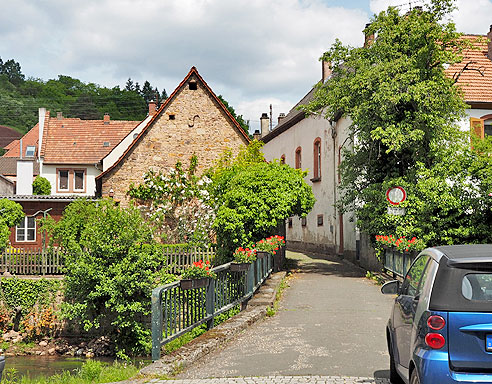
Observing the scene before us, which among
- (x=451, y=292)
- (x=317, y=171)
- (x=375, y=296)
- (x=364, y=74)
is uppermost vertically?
(x=364, y=74)

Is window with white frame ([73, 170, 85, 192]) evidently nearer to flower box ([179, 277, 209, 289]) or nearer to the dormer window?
the dormer window

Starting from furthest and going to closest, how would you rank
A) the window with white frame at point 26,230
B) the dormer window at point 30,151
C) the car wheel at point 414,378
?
the dormer window at point 30,151, the window with white frame at point 26,230, the car wheel at point 414,378

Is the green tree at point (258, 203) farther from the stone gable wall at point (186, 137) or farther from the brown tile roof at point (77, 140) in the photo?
the brown tile roof at point (77, 140)

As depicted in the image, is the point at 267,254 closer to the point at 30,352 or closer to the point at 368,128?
the point at 368,128

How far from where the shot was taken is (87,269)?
20.8 m

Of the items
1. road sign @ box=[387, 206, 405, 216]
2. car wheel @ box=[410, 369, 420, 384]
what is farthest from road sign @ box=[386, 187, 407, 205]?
car wheel @ box=[410, 369, 420, 384]

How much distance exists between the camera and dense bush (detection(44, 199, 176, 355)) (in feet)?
68.0

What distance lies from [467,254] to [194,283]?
599cm

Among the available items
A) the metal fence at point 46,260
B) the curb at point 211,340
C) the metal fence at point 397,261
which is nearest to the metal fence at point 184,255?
the metal fence at point 46,260

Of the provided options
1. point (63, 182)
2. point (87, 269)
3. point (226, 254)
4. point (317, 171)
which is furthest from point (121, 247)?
point (63, 182)

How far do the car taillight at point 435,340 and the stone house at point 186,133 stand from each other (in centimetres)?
2479

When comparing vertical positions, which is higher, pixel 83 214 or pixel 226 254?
pixel 83 214

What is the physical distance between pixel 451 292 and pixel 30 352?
66.4 ft

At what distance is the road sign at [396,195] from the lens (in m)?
20.2
